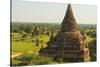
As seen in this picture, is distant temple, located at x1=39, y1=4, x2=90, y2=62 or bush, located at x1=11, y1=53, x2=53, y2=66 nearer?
bush, located at x1=11, y1=53, x2=53, y2=66

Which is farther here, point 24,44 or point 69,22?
point 69,22

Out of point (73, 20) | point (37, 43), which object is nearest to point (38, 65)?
point (37, 43)

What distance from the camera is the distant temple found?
8.36 feet

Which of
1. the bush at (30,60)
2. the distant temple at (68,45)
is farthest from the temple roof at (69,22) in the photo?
the bush at (30,60)

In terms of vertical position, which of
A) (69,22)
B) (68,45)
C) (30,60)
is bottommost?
(30,60)

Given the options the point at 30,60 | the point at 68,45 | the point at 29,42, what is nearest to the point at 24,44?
the point at 29,42

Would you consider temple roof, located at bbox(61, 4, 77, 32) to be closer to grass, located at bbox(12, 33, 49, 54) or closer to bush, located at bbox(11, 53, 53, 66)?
grass, located at bbox(12, 33, 49, 54)

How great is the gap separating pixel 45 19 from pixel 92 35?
61 centimetres

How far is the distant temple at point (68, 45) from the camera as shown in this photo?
2547mm

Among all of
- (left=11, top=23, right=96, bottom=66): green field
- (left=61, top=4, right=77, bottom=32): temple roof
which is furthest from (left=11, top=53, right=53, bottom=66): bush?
(left=61, top=4, right=77, bottom=32): temple roof

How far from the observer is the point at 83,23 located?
2670 millimetres

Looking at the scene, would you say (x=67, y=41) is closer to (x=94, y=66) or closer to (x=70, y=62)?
(x=70, y=62)

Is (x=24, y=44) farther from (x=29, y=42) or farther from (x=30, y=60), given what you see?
(x=30, y=60)

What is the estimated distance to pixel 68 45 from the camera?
2596 mm
